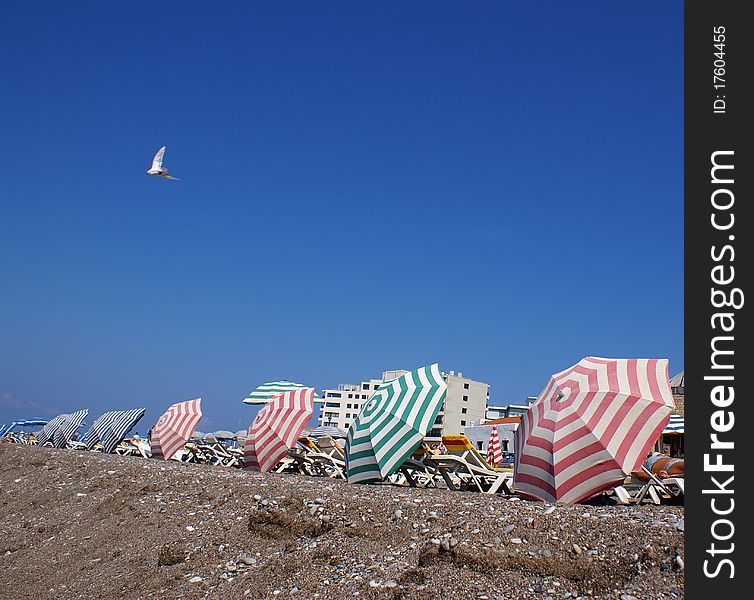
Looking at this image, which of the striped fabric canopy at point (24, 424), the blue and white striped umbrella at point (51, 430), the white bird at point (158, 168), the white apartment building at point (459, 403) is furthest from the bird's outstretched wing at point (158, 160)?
the white apartment building at point (459, 403)

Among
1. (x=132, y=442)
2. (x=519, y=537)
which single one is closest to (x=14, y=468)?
(x=132, y=442)

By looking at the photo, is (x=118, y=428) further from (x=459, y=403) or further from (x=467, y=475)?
(x=459, y=403)

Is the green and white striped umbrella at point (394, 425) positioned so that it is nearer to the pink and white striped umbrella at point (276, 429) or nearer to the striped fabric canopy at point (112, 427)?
the pink and white striped umbrella at point (276, 429)

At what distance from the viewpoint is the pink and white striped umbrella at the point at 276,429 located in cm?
1104

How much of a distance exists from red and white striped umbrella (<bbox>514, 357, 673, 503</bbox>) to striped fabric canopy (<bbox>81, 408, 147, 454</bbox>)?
587 inches

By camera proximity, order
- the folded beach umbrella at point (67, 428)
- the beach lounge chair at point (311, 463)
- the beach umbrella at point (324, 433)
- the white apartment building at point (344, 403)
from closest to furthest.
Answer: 1. the beach lounge chair at point (311, 463)
2. the folded beach umbrella at point (67, 428)
3. the beach umbrella at point (324, 433)
4. the white apartment building at point (344, 403)

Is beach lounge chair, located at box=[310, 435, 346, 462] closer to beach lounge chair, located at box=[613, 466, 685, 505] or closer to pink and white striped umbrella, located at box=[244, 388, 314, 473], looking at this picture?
pink and white striped umbrella, located at box=[244, 388, 314, 473]

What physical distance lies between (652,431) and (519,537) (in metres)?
1.90

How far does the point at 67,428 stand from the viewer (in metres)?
23.7

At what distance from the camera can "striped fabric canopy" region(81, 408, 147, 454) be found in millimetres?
18484

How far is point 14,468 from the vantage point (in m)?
12.6

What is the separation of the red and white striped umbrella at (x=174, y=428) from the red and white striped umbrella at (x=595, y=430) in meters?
10.5

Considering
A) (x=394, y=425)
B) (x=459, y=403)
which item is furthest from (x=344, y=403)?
(x=394, y=425)
